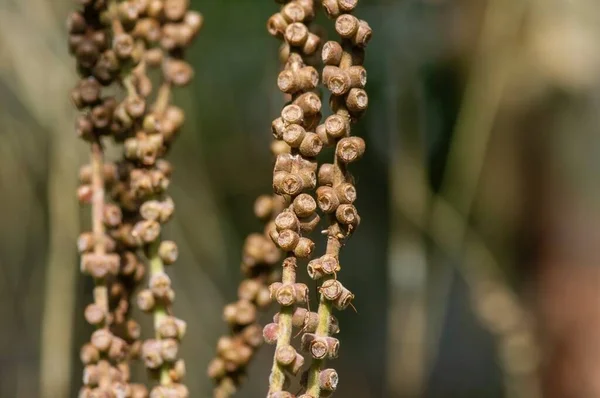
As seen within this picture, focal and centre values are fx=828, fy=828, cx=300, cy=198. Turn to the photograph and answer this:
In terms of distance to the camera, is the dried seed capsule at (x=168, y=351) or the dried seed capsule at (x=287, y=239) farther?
the dried seed capsule at (x=168, y=351)

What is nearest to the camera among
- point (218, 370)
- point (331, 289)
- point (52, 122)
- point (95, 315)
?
point (331, 289)

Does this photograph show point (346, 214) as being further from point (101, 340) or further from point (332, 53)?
point (101, 340)

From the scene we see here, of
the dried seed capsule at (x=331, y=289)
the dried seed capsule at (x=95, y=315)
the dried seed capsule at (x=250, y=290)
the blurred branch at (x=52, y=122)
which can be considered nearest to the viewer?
the dried seed capsule at (x=331, y=289)

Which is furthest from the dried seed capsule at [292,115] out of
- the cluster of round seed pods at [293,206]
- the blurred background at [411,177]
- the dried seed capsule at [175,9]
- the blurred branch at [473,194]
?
the blurred branch at [473,194]

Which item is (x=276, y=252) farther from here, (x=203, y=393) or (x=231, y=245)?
(x=231, y=245)

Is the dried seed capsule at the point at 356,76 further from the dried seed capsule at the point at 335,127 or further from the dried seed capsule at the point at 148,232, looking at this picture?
the dried seed capsule at the point at 148,232

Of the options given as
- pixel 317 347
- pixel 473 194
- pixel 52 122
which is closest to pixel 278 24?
pixel 317 347
